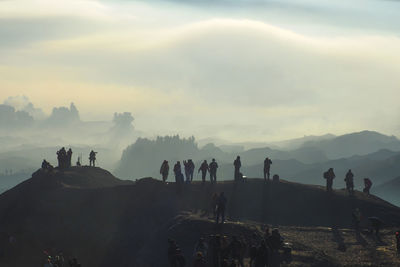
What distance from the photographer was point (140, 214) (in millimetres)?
57406

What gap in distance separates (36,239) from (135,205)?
11663mm

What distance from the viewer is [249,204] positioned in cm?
6031

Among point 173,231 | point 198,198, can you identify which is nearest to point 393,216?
point 198,198

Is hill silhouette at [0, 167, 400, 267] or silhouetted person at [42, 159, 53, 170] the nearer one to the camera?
hill silhouette at [0, 167, 400, 267]

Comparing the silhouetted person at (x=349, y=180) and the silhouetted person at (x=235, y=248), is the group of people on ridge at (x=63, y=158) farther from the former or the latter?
the silhouetted person at (x=235, y=248)

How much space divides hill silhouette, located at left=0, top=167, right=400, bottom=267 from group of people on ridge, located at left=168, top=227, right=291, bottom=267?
247 inches

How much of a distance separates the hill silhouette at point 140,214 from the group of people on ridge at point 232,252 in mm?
6270

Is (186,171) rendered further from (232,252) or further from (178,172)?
(232,252)

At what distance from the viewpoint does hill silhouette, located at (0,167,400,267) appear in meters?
51.6

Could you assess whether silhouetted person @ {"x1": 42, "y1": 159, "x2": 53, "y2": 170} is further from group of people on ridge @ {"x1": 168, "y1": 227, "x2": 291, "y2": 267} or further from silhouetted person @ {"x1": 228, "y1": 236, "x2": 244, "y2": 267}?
silhouetted person @ {"x1": 228, "y1": 236, "x2": 244, "y2": 267}

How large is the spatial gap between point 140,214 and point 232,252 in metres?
24.2

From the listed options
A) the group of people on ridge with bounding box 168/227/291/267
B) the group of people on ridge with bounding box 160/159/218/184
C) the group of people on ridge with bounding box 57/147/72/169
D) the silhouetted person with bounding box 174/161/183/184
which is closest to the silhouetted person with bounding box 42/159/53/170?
the group of people on ridge with bounding box 57/147/72/169

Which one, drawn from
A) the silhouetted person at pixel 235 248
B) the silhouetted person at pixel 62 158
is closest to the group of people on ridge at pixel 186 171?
the silhouetted person at pixel 62 158

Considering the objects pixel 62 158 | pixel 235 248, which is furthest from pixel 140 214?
pixel 235 248
